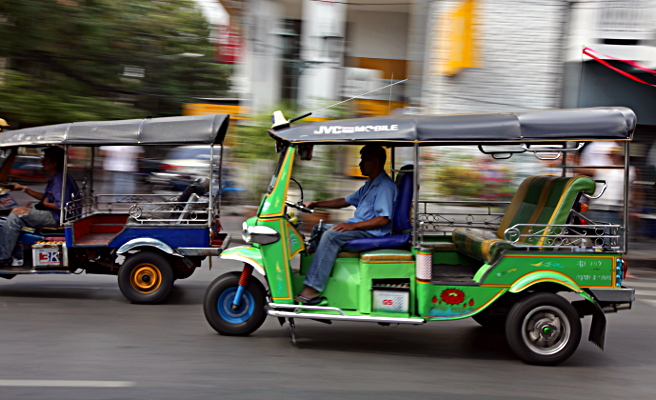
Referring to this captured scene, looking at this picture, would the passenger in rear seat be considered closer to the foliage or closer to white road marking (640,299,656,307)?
the foliage

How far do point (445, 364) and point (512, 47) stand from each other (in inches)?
379

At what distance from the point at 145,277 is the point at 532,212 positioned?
4.11 meters

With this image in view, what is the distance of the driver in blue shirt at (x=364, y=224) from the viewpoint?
215 inches

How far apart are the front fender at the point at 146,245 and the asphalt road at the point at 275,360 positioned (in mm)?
588

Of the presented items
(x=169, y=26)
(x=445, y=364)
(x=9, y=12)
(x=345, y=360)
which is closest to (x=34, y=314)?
(x=345, y=360)

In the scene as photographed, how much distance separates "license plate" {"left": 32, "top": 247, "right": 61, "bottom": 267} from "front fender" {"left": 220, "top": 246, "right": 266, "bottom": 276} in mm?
2525

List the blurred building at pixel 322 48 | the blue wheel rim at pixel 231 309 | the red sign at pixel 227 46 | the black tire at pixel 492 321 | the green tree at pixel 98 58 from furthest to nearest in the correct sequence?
1. the red sign at pixel 227 46
2. the blurred building at pixel 322 48
3. the green tree at pixel 98 58
4. the black tire at pixel 492 321
5. the blue wheel rim at pixel 231 309

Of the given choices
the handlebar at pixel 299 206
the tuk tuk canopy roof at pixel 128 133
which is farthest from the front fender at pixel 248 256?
the tuk tuk canopy roof at pixel 128 133

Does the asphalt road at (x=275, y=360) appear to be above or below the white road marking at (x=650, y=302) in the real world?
below

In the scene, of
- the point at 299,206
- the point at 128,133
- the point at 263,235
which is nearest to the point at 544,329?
the point at 299,206

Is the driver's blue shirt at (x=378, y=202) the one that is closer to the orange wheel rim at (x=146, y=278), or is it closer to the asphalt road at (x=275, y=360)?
the asphalt road at (x=275, y=360)

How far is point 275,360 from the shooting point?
516 centimetres

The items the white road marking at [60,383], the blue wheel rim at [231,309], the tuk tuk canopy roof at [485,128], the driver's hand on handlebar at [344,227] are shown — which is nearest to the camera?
the white road marking at [60,383]

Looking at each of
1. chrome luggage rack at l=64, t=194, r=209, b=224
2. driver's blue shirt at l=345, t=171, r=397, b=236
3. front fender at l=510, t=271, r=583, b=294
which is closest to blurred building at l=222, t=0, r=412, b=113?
chrome luggage rack at l=64, t=194, r=209, b=224
